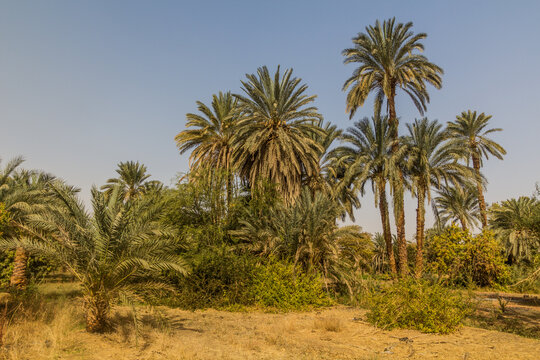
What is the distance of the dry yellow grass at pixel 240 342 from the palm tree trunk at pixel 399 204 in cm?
1298

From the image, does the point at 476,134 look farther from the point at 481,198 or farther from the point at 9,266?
the point at 9,266

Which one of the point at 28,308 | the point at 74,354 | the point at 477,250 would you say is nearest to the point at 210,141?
the point at 28,308

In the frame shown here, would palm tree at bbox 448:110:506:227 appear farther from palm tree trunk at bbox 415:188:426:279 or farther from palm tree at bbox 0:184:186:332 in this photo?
palm tree at bbox 0:184:186:332

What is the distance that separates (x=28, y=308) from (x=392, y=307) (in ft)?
36.8

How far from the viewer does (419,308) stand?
10617 mm

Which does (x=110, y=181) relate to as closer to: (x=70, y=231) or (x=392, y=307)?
(x=70, y=231)

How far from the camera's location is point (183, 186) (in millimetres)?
18250

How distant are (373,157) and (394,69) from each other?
637 centimetres

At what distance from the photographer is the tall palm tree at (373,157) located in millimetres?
24609

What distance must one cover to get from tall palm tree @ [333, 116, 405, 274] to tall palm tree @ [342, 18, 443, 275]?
906mm

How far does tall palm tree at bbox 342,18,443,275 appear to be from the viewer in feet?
75.8

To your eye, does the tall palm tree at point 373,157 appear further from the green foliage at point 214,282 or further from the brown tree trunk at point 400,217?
the green foliage at point 214,282

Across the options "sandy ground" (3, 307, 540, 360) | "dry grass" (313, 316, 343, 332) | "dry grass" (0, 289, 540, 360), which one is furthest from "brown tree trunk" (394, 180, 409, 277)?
"dry grass" (313, 316, 343, 332)

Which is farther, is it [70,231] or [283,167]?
[283,167]
